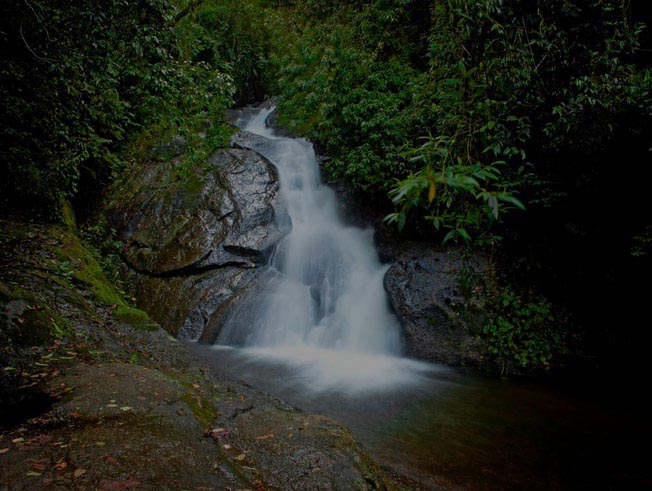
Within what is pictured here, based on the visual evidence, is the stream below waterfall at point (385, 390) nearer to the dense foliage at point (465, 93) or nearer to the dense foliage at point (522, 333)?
the dense foliage at point (522, 333)

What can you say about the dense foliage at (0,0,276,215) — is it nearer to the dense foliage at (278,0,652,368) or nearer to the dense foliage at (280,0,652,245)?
the dense foliage at (280,0,652,245)

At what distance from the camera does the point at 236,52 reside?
20984 millimetres

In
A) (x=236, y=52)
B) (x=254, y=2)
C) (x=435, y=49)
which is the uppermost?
(x=254, y=2)

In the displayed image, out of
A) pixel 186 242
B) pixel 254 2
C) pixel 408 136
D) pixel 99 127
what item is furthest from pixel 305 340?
A: pixel 254 2

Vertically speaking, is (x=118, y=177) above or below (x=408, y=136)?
below

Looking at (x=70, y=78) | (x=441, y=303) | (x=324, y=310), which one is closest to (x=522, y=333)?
(x=441, y=303)

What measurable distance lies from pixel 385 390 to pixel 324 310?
3.02 metres

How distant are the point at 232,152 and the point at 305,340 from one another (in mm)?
6483

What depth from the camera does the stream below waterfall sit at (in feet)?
12.3

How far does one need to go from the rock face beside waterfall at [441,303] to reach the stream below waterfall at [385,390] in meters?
0.36

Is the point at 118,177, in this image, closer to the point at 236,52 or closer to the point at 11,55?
the point at 11,55

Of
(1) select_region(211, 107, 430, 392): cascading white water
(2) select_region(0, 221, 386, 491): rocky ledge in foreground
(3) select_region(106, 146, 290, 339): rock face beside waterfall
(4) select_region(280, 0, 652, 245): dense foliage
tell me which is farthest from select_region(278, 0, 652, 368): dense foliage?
(3) select_region(106, 146, 290, 339): rock face beside waterfall

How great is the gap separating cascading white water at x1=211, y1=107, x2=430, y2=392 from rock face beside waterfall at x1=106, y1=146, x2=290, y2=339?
658mm

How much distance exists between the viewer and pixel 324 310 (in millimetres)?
8469
